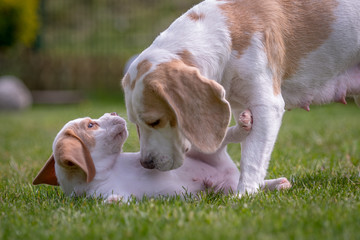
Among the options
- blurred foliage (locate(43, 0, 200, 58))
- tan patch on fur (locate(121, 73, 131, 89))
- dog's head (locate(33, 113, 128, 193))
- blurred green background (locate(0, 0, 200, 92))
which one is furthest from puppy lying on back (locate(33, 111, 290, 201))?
blurred foliage (locate(43, 0, 200, 58))

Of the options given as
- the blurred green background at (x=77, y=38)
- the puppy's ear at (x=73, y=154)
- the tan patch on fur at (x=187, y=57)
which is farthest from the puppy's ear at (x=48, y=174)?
the blurred green background at (x=77, y=38)

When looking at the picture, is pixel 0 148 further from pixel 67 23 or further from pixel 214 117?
pixel 67 23

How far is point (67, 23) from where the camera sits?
2031cm

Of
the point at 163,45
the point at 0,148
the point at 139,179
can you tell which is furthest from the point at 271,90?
the point at 0,148

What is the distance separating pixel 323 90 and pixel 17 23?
52.3ft

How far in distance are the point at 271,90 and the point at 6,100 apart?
43.7 feet

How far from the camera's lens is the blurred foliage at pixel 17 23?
58.1 feet

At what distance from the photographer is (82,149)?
10.8 ft

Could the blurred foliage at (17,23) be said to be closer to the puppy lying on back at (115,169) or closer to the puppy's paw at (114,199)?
the puppy lying on back at (115,169)

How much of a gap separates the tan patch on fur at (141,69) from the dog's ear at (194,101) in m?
0.12

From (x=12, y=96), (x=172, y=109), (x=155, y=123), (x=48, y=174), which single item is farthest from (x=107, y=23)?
(x=172, y=109)

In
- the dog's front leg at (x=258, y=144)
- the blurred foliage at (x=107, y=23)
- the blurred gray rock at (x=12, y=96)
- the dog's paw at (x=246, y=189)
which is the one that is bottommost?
the blurred gray rock at (x=12, y=96)

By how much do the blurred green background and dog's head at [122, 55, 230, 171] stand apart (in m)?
13.7

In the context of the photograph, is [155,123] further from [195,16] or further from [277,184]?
[277,184]
